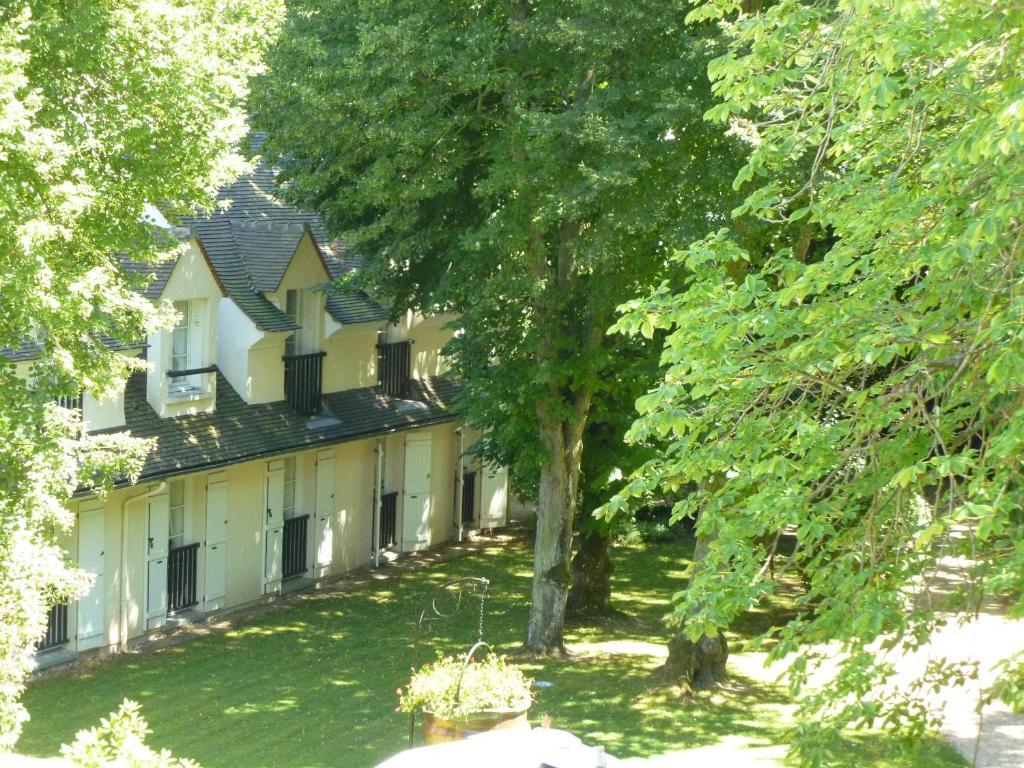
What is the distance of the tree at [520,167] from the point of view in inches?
677

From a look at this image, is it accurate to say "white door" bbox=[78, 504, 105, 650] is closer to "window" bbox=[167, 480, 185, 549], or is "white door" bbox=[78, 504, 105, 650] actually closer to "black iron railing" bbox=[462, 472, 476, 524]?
"window" bbox=[167, 480, 185, 549]

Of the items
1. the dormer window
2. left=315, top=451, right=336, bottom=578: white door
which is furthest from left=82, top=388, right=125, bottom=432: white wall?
left=315, top=451, right=336, bottom=578: white door

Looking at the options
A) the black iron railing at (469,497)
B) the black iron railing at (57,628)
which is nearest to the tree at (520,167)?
the black iron railing at (57,628)

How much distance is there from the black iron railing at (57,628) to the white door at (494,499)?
14.0 m

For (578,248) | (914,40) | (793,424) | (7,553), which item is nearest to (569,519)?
(578,248)

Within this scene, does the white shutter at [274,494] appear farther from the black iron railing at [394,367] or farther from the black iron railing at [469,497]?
the black iron railing at [469,497]

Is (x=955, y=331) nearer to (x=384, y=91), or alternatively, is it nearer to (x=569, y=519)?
(x=384, y=91)

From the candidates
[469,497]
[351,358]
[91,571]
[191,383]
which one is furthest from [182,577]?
[469,497]

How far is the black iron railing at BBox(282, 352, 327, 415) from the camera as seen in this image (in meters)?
26.4

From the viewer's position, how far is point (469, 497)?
33.0 m

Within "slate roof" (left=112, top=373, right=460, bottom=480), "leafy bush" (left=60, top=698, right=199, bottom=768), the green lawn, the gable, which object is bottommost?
the green lawn

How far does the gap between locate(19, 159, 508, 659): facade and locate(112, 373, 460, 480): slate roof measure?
0.13ft

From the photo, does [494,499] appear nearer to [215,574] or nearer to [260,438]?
[260,438]

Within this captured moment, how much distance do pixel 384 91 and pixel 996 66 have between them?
1122cm
